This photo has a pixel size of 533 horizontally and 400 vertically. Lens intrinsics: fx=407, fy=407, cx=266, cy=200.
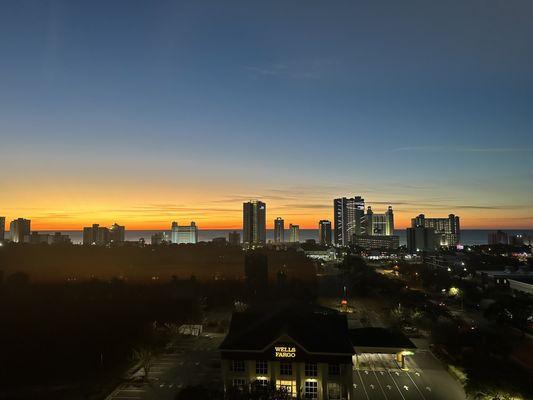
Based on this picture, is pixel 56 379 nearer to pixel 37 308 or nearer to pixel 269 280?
pixel 37 308

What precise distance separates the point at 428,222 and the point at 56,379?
141m

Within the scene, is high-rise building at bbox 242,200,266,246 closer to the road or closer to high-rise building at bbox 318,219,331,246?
high-rise building at bbox 318,219,331,246

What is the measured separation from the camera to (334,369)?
13750 millimetres

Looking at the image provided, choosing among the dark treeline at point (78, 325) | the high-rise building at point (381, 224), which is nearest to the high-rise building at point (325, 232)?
the high-rise building at point (381, 224)

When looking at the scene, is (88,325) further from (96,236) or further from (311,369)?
(96,236)

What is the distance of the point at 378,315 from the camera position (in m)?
28.0

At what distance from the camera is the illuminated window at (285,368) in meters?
13.9

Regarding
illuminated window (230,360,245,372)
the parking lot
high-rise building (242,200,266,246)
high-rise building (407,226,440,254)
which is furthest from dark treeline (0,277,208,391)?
high-rise building (242,200,266,246)

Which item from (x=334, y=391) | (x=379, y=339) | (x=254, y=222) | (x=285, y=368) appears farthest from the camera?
(x=254, y=222)

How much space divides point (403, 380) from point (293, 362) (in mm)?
4795

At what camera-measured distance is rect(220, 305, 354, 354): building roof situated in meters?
13.9

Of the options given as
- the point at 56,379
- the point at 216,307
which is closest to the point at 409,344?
the point at 56,379

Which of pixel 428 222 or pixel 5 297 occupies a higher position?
pixel 428 222

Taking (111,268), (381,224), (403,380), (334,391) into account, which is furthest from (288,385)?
(381,224)
